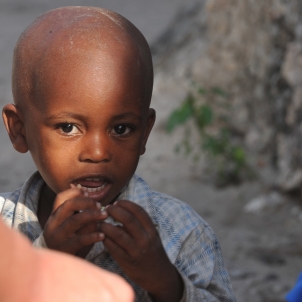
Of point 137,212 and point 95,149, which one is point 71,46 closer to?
point 95,149

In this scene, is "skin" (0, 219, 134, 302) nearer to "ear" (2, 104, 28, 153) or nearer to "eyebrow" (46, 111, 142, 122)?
"eyebrow" (46, 111, 142, 122)

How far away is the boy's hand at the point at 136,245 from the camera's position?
5.25 ft

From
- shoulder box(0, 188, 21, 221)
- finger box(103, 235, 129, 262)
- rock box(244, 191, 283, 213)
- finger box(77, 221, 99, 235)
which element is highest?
finger box(77, 221, 99, 235)

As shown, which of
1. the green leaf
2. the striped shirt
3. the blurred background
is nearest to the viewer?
the striped shirt

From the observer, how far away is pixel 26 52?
189cm

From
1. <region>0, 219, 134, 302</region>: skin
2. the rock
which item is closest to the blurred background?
the rock

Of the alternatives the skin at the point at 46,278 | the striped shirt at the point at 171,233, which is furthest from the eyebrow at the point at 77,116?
the skin at the point at 46,278

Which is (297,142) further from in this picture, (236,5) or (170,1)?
(170,1)

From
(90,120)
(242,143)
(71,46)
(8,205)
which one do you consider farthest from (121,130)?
(242,143)

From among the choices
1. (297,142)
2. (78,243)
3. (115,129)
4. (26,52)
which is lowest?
(297,142)

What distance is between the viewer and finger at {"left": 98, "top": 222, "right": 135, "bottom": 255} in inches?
62.7

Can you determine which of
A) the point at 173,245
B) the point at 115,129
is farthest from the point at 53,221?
the point at 173,245

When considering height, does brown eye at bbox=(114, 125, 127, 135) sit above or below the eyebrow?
below

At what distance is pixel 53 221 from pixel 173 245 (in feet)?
1.62
